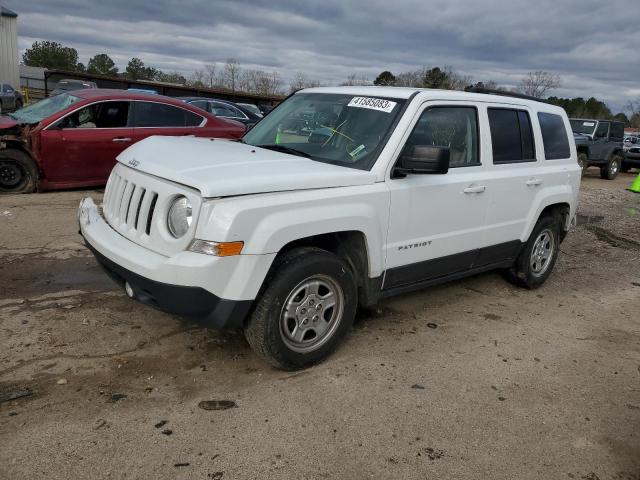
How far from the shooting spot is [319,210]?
3314 mm

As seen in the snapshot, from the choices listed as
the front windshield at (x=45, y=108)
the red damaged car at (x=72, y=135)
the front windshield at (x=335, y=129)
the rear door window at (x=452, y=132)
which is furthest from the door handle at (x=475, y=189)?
the front windshield at (x=45, y=108)

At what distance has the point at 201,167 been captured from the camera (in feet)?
10.7

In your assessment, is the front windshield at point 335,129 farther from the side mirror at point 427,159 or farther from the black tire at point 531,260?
the black tire at point 531,260

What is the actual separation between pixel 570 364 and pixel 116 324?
11.2ft

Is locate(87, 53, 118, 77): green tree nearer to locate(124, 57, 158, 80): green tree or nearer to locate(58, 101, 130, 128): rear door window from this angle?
locate(124, 57, 158, 80): green tree

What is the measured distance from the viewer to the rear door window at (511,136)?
4.65m

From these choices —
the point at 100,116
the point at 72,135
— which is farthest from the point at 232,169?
the point at 100,116

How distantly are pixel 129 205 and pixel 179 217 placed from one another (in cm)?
58

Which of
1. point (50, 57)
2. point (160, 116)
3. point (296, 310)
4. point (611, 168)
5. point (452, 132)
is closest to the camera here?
point (296, 310)

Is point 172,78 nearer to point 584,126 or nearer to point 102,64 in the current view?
point 102,64

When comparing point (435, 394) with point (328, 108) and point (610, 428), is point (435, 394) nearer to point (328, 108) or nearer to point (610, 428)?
point (610, 428)

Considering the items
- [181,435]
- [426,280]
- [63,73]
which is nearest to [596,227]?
[426,280]

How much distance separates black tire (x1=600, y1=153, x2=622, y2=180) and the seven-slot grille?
697 inches

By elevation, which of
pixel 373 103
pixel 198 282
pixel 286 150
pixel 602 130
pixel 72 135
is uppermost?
pixel 602 130
